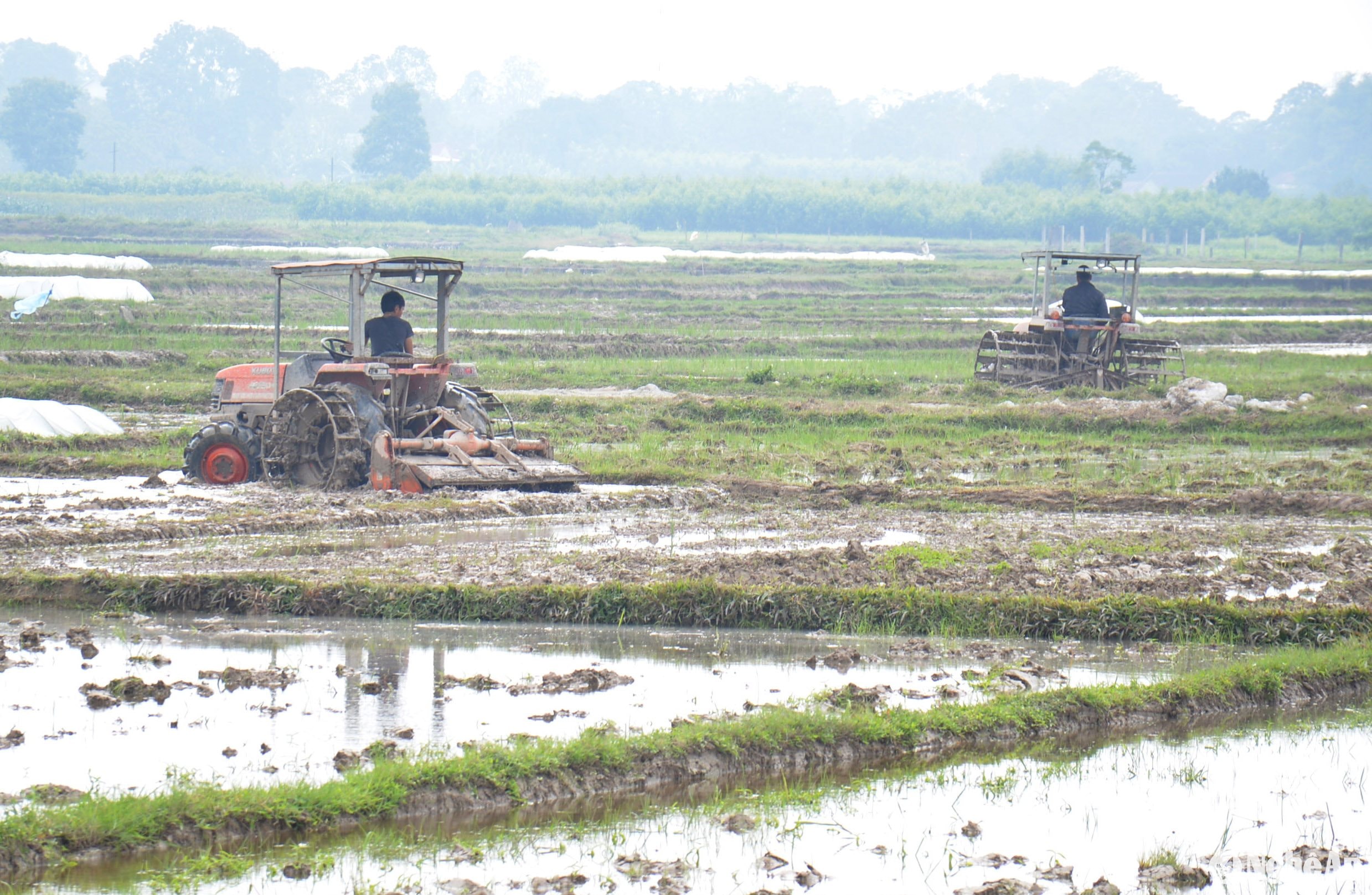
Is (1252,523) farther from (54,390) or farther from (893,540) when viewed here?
(54,390)

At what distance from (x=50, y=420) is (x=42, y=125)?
8521 centimetres

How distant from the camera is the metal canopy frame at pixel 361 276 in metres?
12.7

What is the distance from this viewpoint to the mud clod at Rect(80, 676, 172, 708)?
6773mm

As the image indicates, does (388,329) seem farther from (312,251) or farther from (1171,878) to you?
(312,251)

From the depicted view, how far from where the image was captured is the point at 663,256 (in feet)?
205

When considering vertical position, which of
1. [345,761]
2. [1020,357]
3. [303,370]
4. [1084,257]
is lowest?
[345,761]

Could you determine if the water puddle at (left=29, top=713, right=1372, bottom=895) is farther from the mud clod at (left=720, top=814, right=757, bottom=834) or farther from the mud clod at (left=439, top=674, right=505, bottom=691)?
the mud clod at (left=439, top=674, right=505, bottom=691)

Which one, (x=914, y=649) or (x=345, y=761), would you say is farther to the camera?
(x=914, y=649)

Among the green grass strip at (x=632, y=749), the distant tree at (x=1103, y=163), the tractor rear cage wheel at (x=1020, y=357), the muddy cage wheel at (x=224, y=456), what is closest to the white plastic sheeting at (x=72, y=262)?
the tractor rear cage wheel at (x=1020, y=357)

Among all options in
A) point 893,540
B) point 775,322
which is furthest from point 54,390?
point 775,322

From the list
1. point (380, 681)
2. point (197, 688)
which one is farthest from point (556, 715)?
point (197, 688)

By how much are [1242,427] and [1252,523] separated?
675 centimetres

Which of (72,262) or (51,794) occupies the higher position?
(72,262)

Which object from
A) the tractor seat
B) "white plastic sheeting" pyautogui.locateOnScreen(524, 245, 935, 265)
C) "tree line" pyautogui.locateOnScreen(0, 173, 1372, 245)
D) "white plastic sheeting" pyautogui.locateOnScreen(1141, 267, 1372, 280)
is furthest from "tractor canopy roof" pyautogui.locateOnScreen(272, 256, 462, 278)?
"tree line" pyautogui.locateOnScreen(0, 173, 1372, 245)
